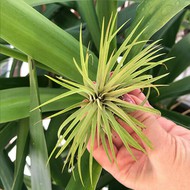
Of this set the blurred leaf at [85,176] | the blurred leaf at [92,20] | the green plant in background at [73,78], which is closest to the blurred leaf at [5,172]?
the green plant in background at [73,78]

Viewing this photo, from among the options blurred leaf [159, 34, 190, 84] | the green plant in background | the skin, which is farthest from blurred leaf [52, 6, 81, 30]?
the skin

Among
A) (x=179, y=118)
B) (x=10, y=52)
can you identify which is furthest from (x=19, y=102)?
(x=179, y=118)

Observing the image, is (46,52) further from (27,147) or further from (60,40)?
(27,147)

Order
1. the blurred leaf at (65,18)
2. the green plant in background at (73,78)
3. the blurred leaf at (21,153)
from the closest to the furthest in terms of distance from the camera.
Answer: the green plant in background at (73,78) → the blurred leaf at (21,153) → the blurred leaf at (65,18)

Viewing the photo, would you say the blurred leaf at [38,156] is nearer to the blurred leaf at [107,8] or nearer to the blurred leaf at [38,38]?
the blurred leaf at [38,38]

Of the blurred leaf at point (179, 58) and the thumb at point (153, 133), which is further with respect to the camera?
the blurred leaf at point (179, 58)

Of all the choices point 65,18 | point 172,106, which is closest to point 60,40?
point 65,18
